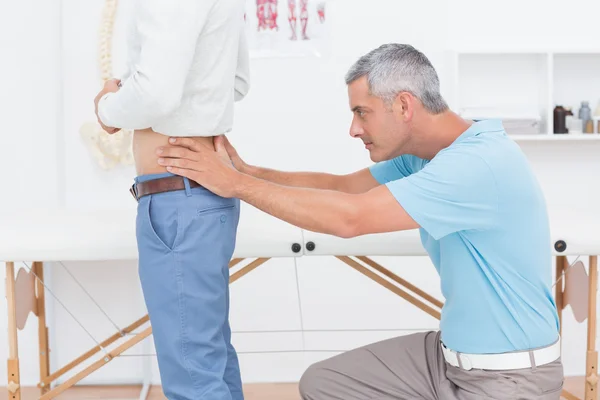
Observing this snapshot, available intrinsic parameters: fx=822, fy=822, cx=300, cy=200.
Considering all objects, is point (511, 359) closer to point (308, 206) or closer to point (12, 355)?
point (308, 206)

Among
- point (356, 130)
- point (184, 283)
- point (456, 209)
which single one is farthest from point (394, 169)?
point (184, 283)

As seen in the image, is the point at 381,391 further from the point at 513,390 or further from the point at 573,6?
the point at 573,6

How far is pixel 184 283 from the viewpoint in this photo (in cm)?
171

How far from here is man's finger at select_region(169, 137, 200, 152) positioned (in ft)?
5.57

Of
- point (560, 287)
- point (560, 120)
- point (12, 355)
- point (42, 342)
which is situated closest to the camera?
point (12, 355)

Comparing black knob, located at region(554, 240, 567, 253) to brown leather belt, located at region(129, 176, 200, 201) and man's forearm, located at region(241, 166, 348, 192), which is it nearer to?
man's forearm, located at region(241, 166, 348, 192)

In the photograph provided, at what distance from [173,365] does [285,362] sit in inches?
62.8

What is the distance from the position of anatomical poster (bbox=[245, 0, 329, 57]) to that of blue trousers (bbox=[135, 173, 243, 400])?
148 cm

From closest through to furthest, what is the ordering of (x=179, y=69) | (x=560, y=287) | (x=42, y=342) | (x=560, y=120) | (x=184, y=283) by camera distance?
(x=179, y=69) → (x=184, y=283) → (x=560, y=287) → (x=42, y=342) → (x=560, y=120)

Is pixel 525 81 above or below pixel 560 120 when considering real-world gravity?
above

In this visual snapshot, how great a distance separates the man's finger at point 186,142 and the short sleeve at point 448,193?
406mm

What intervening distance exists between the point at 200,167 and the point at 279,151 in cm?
147

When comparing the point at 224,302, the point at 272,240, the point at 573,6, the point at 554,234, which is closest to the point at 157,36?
the point at 224,302

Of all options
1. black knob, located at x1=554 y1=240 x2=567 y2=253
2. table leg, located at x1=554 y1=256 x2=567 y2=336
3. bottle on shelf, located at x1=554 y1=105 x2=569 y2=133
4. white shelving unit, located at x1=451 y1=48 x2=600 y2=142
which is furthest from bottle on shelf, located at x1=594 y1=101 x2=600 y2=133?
black knob, located at x1=554 y1=240 x2=567 y2=253
